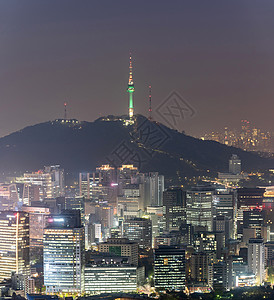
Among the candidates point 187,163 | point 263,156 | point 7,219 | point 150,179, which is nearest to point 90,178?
point 150,179

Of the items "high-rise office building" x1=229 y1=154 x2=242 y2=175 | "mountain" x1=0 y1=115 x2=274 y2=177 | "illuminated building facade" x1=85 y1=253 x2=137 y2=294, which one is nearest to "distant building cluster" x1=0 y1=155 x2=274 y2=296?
"illuminated building facade" x1=85 y1=253 x2=137 y2=294

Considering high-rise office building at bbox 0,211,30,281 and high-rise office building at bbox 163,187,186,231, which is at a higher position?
high-rise office building at bbox 163,187,186,231

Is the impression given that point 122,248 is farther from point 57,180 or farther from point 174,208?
point 57,180

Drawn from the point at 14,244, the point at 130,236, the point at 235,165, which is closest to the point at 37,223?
the point at 130,236

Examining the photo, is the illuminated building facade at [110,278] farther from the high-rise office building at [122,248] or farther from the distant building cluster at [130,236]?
the high-rise office building at [122,248]

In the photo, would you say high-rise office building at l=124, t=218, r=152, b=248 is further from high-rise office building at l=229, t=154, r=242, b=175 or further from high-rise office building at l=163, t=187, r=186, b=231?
high-rise office building at l=229, t=154, r=242, b=175

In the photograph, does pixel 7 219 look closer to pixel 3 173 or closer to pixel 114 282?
pixel 114 282
